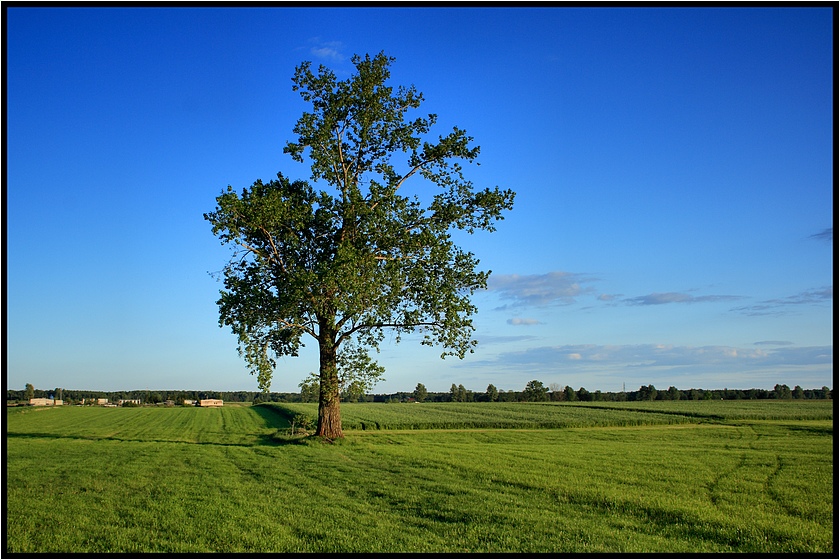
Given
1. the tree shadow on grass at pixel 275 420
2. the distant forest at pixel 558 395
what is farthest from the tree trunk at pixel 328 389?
the distant forest at pixel 558 395

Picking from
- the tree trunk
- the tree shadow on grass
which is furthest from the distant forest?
the tree trunk

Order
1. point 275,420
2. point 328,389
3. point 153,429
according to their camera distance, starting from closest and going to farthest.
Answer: point 328,389
point 153,429
point 275,420

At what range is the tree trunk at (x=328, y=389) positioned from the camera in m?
31.8

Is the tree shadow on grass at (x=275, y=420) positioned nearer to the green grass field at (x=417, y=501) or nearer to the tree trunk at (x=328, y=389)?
the tree trunk at (x=328, y=389)

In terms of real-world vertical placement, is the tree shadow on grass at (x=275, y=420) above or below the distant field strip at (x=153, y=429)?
below

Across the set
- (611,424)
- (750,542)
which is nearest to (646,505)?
(750,542)

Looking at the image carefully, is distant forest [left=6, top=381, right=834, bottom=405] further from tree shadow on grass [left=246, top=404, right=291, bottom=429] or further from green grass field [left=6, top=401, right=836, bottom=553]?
green grass field [left=6, top=401, right=836, bottom=553]

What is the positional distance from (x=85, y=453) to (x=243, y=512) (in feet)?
61.0

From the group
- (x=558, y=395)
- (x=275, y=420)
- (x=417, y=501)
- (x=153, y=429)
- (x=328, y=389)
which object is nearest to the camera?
(x=417, y=501)

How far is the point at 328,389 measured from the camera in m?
31.8

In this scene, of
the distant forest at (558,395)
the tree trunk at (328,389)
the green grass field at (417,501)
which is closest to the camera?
the green grass field at (417,501)

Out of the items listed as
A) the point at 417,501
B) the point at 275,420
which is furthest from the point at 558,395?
the point at 417,501

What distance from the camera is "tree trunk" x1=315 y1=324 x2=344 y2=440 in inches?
1253

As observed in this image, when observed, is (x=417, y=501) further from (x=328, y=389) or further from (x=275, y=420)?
(x=275, y=420)
